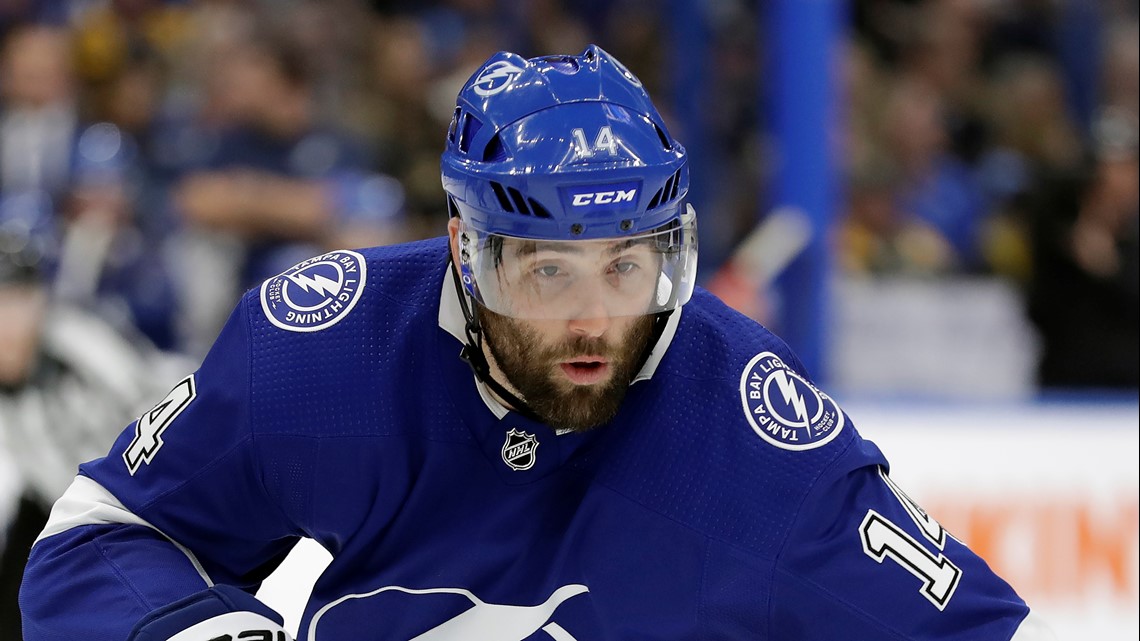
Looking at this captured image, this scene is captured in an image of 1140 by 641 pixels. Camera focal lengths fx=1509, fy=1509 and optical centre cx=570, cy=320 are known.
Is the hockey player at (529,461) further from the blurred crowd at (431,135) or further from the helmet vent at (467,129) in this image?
the blurred crowd at (431,135)

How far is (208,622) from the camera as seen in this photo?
205 cm

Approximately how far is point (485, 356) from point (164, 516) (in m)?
0.54

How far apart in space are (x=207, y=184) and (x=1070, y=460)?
10.4ft

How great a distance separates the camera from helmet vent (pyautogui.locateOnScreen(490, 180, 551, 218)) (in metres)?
2.05

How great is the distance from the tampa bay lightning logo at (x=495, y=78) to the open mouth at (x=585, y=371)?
41 cm

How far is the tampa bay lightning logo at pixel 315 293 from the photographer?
2.32 metres

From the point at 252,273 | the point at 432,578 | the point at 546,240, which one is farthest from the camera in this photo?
the point at 252,273

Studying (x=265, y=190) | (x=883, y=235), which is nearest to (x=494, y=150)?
(x=265, y=190)

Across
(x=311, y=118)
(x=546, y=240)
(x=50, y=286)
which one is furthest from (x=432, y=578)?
(x=311, y=118)

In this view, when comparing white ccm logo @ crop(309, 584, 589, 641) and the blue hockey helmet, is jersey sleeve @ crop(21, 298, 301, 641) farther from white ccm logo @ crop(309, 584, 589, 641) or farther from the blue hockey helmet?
the blue hockey helmet

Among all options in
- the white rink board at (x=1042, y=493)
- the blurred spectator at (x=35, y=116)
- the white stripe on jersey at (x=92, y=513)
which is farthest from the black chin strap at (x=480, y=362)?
the blurred spectator at (x=35, y=116)

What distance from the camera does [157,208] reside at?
18.4 feet

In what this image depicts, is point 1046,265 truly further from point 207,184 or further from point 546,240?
point 546,240

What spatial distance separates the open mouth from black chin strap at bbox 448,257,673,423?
95mm
